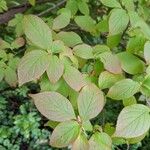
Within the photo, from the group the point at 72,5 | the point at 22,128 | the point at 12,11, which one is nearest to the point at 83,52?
the point at 72,5

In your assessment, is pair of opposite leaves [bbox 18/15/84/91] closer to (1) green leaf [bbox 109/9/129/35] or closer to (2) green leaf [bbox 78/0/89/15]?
(1) green leaf [bbox 109/9/129/35]

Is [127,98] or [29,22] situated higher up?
[29,22]

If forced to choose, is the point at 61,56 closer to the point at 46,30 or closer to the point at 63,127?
the point at 46,30

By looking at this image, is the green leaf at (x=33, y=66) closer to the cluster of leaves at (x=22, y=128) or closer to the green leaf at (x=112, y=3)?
the green leaf at (x=112, y=3)

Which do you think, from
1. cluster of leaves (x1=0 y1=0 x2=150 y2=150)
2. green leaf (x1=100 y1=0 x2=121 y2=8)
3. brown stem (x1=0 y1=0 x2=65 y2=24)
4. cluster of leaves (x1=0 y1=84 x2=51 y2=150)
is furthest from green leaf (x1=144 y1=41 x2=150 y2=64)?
brown stem (x1=0 y1=0 x2=65 y2=24)

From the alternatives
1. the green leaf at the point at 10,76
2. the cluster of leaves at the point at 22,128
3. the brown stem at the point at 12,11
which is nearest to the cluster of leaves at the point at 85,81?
the green leaf at the point at 10,76

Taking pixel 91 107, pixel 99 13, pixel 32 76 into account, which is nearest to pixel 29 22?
pixel 32 76

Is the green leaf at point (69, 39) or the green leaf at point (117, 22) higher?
the green leaf at point (117, 22)
